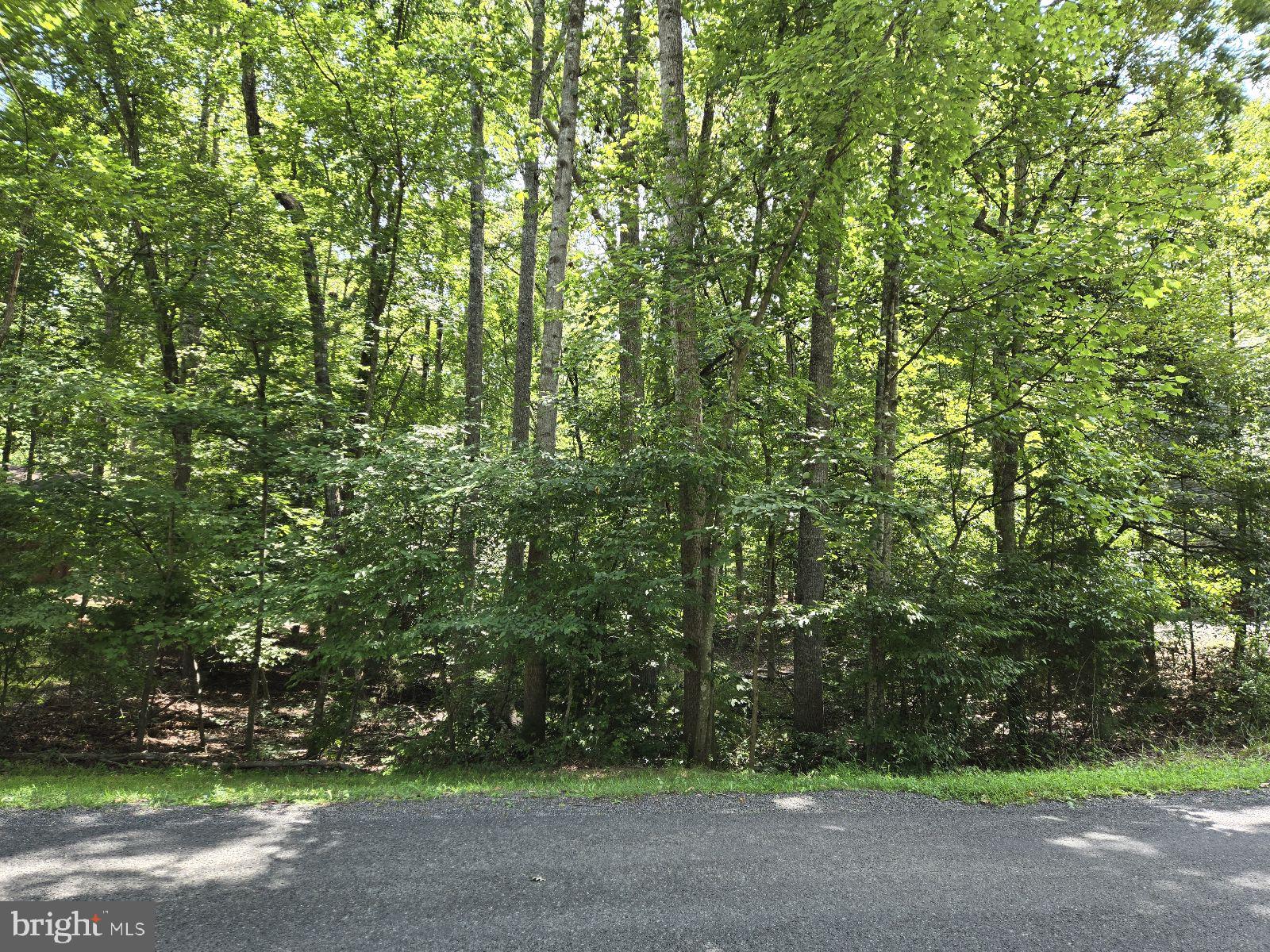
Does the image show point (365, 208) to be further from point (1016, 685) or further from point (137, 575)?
→ point (1016, 685)

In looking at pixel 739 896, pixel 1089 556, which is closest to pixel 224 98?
pixel 739 896

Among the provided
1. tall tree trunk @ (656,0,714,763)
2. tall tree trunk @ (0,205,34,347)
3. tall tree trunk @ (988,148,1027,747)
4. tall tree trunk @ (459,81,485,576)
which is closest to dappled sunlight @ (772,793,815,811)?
tall tree trunk @ (656,0,714,763)

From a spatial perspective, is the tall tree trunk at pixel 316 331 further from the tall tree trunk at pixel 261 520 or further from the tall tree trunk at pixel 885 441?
the tall tree trunk at pixel 885 441

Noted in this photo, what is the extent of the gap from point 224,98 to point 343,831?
14120 mm

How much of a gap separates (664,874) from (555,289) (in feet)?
23.9

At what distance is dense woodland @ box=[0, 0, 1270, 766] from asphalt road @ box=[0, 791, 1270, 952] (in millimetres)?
2750

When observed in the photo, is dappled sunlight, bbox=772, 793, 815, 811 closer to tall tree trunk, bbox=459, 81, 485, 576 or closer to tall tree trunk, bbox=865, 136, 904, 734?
tall tree trunk, bbox=865, 136, 904, 734

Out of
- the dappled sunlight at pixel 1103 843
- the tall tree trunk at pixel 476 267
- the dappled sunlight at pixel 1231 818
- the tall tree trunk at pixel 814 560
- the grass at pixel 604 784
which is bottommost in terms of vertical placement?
the grass at pixel 604 784

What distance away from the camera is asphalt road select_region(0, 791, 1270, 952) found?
123 inches

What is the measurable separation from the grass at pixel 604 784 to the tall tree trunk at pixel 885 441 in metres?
1.26

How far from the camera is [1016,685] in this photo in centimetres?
852

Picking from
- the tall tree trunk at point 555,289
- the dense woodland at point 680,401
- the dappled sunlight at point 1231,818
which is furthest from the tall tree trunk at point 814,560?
the dappled sunlight at point 1231,818

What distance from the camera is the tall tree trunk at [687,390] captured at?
7.15 meters

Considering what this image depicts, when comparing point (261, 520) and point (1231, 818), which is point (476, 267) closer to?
point (261, 520)
